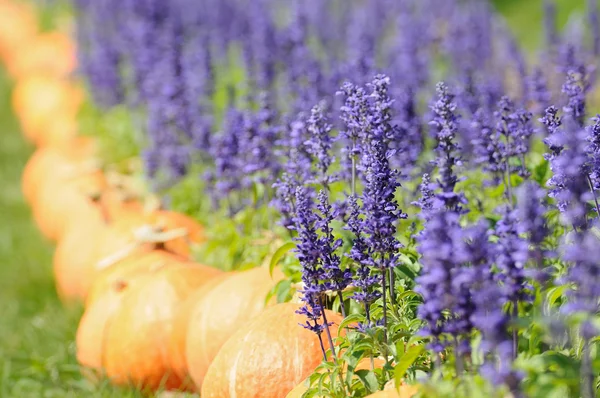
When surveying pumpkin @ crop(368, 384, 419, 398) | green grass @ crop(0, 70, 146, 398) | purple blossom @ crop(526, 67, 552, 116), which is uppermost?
A: purple blossom @ crop(526, 67, 552, 116)

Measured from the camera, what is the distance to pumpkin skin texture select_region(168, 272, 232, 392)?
4.84 meters

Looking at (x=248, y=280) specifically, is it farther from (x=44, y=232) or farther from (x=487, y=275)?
(x=44, y=232)

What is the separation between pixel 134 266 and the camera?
18.8 feet

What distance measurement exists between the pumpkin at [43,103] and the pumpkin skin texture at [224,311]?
644 cm

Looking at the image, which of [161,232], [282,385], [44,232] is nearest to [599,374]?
[282,385]

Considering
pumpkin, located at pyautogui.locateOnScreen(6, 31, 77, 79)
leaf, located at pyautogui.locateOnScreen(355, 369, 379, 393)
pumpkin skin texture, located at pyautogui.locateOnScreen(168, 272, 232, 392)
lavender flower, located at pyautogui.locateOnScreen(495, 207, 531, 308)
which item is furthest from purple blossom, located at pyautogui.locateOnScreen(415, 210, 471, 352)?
pumpkin, located at pyautogui.locateOnScreen(6, 31, 77, 79)

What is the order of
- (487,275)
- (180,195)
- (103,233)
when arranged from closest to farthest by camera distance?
(487,275) → (103,233) → (180,195)

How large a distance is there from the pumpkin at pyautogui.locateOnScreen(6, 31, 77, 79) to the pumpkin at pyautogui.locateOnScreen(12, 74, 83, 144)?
0.30m

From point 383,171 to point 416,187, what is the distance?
1.75 m

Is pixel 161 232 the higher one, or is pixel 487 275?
pixel 487 275

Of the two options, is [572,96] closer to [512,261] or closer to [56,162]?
[512,261]

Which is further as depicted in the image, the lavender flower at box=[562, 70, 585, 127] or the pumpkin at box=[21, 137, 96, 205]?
the pumpkin at box=[21, 137, 96, 205]

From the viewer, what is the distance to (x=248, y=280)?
450cm

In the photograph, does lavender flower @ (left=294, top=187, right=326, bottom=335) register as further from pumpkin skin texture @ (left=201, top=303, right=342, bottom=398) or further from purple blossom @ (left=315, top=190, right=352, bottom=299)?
pumpkin skin texture @ (left=201, top=303, right=342, bottom=398)
